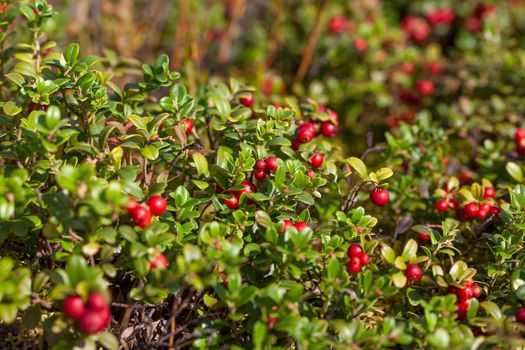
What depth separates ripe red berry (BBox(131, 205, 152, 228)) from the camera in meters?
1.84

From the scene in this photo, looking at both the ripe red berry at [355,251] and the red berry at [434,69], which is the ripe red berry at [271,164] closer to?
the ripe red berry at [355,251]

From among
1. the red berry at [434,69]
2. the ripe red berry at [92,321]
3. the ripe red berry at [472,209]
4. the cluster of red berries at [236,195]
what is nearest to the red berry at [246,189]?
the cluster of red berries at [236,195]

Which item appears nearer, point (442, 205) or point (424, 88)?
point (442, 205)

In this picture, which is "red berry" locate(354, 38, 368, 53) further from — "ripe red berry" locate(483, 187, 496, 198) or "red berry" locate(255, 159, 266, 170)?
"red berry" locate(255, 159, 266, 170)

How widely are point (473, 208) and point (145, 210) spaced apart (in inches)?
59.5

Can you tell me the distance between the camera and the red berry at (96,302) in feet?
5.16

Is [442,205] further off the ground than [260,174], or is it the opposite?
[260,174]

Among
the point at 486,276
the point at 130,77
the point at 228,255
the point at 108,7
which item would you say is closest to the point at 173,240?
the point at 228,255

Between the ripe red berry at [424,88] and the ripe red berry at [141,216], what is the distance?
2.92 metres

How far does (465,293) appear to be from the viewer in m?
2.06

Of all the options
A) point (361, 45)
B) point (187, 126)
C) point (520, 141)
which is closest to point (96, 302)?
point (187, 126)

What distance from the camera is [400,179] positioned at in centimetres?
282

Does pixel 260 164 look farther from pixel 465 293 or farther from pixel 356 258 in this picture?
pixel 465 293

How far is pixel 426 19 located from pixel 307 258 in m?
3.99
